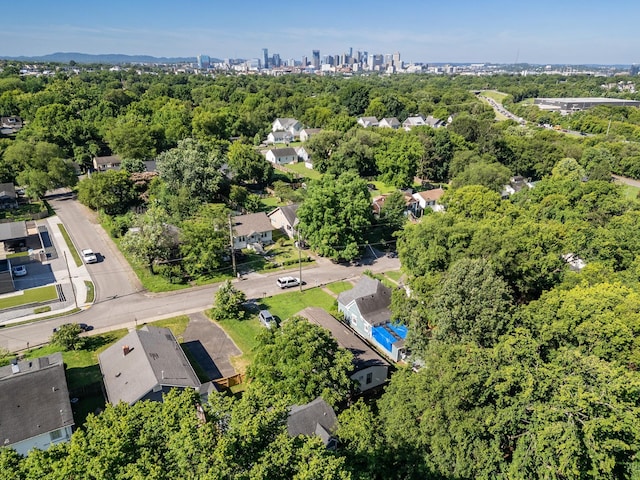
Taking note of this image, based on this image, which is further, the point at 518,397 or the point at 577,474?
the point at 518,397

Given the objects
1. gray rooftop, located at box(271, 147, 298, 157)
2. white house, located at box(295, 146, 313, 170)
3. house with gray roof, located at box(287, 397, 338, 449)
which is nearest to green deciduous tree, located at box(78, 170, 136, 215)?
gray rooftop, located at box(271, 147, 298, 157)

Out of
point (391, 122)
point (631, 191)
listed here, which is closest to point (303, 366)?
point (631, 191)

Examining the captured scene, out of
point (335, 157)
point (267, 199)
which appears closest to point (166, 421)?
point (267, 199)

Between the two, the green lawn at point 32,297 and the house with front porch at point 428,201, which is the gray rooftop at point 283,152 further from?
the green lawn at point 32,297

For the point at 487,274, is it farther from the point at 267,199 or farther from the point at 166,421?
the point at 267,199

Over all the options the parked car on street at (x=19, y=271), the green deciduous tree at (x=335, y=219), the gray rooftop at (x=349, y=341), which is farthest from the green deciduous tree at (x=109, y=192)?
the gray rooftop at (x=349, y=341)

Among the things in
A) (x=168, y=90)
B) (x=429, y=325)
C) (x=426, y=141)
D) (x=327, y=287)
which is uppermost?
(x=168, y=90)

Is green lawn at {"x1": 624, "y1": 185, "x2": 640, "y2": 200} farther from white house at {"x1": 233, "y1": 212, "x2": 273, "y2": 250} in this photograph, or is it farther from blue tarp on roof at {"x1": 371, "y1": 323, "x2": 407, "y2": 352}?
white house at {"x1": 233, "y1": 212, "x2": 273, "y2": 250}
